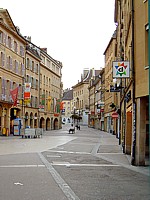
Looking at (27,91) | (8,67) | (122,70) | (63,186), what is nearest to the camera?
(63,186)

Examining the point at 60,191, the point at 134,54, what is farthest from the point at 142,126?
the point at 60,191

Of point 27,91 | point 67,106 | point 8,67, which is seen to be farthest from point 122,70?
point 67,106

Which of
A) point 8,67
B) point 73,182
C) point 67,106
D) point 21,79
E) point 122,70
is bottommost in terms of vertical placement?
point 73,182

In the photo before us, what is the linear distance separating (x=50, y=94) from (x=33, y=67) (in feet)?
56.2

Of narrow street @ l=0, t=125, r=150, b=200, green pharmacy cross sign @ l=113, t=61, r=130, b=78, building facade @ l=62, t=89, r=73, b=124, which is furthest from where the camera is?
building facade @ l=62, t=89, r=73, b=124

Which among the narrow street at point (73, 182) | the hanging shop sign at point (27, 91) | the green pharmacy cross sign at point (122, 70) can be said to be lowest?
the narrow street at point (73, 182)

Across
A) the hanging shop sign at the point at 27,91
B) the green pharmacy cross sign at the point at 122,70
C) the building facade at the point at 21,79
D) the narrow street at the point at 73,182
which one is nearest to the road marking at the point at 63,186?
the narrow street at the point at 73,182

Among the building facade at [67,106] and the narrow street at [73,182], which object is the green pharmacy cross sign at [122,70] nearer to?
the narrow street at [73,182]

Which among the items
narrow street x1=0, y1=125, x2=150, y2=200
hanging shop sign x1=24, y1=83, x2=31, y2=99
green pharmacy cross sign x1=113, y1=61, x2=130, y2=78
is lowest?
narrow street x1=0, y1=125, x2=150, y2=200

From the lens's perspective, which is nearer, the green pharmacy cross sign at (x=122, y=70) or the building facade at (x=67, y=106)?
the green pharmacy cross sign at (x=122, y=70)

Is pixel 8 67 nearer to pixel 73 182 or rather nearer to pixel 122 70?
pixel 122 70

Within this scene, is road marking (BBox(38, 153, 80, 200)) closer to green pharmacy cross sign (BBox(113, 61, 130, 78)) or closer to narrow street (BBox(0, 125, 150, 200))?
narrow street (BBox(0, 125, 150, 200))

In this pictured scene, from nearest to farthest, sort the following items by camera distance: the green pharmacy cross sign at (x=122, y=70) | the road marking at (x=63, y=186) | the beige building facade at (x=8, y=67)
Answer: the road marking at (x=63, y=186)
the green pharmacy cross sign at (x=122, y=70)
the beige building facade at (x=8, y=67)

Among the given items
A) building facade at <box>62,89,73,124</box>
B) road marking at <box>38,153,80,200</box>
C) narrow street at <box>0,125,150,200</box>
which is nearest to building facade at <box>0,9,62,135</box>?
narrow street at <box>0,125,150,200</box>
